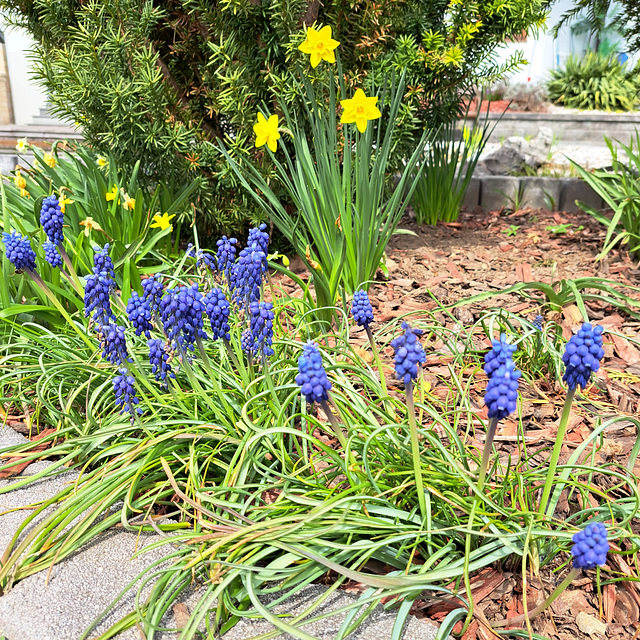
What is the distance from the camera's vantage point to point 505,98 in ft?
41.5

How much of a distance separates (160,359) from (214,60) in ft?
5.21

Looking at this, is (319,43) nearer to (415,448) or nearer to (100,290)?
(100,290)

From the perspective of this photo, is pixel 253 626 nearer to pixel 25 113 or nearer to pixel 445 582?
pixel 445 582

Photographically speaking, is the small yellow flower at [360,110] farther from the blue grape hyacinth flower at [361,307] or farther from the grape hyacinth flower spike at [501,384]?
the grape hyacinth flower spike at [501,384]

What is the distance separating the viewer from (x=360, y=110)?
2.17m

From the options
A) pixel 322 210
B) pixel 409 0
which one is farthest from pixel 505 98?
pixel 322 210

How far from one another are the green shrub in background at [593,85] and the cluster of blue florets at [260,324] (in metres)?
11.9

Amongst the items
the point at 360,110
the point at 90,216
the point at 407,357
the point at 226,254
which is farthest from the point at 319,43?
the point at 407,357

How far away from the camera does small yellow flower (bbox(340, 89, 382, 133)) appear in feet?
7.02

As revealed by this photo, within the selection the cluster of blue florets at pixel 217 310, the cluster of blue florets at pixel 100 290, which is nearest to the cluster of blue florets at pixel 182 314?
the cluster of blue florets at pixel 217 310

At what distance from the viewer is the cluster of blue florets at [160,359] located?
1542mm

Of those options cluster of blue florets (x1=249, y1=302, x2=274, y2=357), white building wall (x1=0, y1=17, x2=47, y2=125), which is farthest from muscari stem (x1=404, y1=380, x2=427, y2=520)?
white building wall (x1=0, y1=17, x2=47, y2=125)

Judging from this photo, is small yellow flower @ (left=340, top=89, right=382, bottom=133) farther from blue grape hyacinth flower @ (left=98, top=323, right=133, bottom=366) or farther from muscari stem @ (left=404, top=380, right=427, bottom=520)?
muscari stem @ (left=404, top=380, right=427, bottom=520)

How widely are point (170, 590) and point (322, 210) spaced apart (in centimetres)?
158
